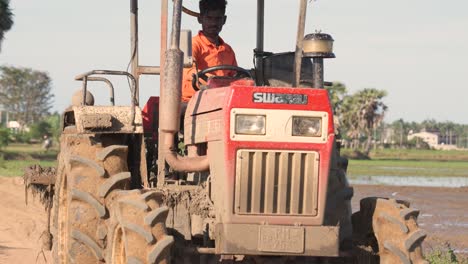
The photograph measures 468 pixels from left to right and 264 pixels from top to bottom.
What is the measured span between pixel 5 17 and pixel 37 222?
25.9 meters

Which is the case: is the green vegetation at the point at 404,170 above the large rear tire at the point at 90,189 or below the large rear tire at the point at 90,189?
below

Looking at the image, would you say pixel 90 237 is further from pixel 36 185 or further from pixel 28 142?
pixel 28 142

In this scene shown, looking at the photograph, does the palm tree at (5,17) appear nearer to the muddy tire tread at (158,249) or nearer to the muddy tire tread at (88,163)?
the muddy tire tread at (88,163)

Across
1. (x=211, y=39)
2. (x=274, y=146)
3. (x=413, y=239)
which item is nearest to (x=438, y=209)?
(x=211, y=39)

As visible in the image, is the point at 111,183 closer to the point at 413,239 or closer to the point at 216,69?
the point at 216,69

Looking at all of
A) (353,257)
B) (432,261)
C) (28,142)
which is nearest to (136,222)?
(353,257)

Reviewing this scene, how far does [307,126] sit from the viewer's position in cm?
714

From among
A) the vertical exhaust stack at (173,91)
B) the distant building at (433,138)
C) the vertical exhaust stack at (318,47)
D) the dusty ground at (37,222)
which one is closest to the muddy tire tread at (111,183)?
the vertical exhaust stack at (173,91)

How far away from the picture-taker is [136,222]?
22.6 ft

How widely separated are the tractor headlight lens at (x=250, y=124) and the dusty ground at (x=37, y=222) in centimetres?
538

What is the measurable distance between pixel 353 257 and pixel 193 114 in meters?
1.66

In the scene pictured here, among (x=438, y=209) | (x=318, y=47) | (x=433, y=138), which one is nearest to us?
(x=318, y=47)

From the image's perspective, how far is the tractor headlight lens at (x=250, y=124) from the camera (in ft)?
23.2

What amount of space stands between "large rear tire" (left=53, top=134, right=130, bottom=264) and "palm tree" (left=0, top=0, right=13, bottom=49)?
113 feet
